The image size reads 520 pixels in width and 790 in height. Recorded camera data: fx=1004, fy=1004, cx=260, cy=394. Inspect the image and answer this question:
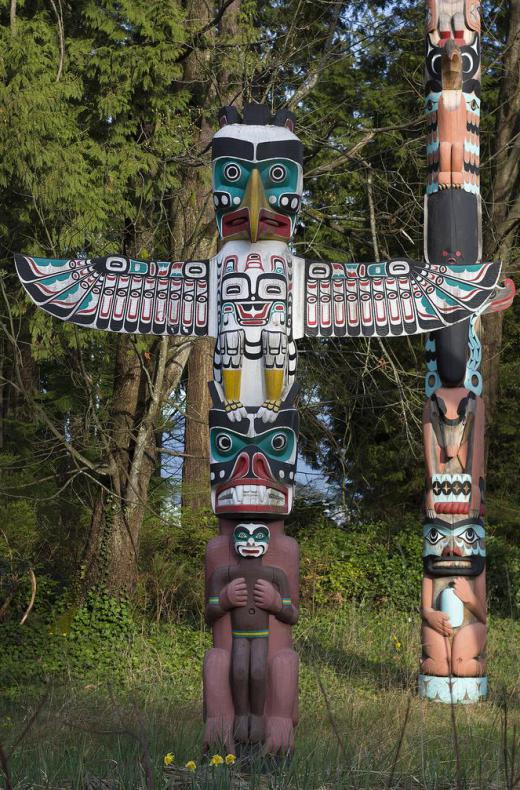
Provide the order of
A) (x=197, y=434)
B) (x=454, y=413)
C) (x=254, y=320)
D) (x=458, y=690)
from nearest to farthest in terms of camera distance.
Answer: (x=254, y=320), (x=458, y=690), (x=454, y=413), (x=197, y=434)

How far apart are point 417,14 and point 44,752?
14375mm

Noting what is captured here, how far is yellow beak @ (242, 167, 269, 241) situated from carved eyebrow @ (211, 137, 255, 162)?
4.8 inches

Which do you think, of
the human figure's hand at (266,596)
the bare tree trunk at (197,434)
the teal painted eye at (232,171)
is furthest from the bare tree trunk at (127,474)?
the human figure's hand at (266,596)

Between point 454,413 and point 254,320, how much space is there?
2.85 m

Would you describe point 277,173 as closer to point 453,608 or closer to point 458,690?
point 453,608

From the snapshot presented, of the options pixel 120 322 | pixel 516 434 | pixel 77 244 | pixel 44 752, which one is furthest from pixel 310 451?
pixel 44 752

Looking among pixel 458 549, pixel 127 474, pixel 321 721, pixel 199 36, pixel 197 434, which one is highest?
pixel 199 36

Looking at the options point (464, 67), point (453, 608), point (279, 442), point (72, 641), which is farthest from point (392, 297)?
point (72, 641)

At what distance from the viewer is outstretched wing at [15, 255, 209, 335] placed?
6305mm

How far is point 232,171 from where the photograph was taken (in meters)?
6.12

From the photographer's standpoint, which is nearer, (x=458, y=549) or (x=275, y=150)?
(x=275, y=150)

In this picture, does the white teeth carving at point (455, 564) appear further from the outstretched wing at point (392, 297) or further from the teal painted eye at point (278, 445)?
the teal painted eye at point (278, 445)

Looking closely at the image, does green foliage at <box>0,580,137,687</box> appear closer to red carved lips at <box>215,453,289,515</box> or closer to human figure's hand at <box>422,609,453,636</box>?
human figure's hand at <box>422,609,453,636</box>

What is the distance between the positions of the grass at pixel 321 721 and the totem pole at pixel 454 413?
492 mm
